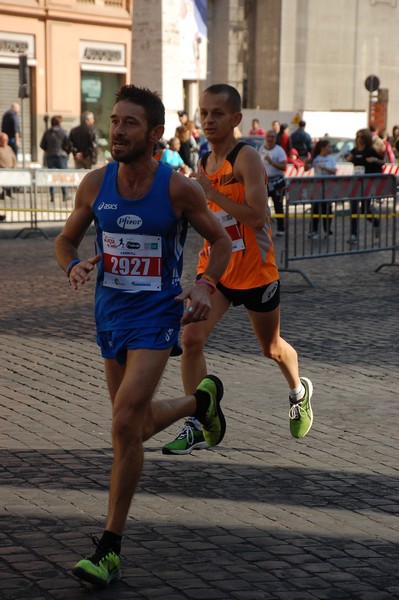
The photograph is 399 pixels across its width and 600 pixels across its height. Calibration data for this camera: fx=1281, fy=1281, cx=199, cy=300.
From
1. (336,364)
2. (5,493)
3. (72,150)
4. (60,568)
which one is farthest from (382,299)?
(72,150)

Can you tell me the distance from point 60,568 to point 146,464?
5.60 feet

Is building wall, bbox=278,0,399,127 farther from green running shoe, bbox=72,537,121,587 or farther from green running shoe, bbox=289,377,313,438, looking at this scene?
green running shoe, bbox=72,537,121,587

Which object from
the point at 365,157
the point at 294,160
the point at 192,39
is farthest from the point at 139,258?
the point at 192,39

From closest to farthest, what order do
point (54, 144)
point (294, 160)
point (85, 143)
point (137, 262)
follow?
1. point (137, 262)
2. point (85, 143)
3. point (54, 144)
4. point (294, 160)

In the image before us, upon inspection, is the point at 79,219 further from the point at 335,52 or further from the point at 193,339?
the point at 335,52

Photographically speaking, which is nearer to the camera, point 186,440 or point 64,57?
point 186,440

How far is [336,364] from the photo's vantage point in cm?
945

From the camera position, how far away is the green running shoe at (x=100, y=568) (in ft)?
14.7

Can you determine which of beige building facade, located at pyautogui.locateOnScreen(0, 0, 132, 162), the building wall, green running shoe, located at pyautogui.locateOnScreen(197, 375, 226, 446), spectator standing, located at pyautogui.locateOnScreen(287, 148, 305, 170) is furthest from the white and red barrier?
the building wall

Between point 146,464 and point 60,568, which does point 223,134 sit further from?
point 60,568

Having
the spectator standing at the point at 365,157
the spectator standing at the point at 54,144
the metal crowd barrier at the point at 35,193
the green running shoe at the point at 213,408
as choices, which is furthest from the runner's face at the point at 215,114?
the spectator standing at the point at 54,144

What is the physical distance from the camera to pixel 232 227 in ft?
23.1

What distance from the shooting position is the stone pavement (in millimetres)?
4672

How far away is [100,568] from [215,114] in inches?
119
